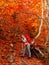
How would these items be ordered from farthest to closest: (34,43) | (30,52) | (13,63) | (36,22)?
(36,22)
(34,43)
(30,52)
(13,63)

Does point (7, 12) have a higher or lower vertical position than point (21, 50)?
higher

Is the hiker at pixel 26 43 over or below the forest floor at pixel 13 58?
over

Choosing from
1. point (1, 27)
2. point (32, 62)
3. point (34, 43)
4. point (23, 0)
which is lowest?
point (32, 62)

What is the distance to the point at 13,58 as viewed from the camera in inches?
730

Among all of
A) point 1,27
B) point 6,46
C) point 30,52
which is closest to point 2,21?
point 1,27

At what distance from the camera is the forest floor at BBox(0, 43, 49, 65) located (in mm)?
18039

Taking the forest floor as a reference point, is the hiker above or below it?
above

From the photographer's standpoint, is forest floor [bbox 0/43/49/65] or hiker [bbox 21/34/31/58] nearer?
forest floor [bbox 0/43/49/65]

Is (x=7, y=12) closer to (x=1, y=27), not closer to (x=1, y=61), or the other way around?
(x=1, y=27)

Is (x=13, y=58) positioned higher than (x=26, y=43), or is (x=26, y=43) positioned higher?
(x=26, y=43)

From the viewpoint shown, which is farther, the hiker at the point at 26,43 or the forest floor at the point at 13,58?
the hiker at the point at 26,43

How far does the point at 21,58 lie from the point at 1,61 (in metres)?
1.58

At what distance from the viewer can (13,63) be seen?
17.9 meters

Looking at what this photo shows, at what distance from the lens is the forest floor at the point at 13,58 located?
59.2 feet
